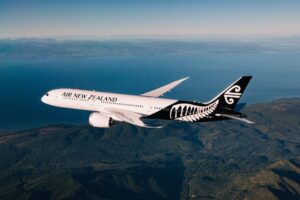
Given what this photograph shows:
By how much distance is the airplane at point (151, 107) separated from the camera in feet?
237

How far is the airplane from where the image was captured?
72.1 meters

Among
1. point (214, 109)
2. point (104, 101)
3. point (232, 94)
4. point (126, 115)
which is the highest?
point (232, 94)

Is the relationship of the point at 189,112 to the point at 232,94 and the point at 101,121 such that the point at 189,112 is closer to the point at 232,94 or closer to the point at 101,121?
the point at 232,94

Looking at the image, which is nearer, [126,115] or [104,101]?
[126,115]

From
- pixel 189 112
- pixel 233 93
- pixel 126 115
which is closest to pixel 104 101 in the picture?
pixel 126 115

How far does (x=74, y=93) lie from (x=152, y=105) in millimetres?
22492

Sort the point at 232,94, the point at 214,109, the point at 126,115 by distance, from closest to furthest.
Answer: the point at 232,94, the point at 214,109, the point at 126,115

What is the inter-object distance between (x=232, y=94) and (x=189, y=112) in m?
10.2

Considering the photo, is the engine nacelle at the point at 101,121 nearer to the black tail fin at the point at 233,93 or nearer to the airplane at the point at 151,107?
the airplane at the point at 151,107

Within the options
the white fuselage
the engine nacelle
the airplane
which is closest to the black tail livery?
the airplane

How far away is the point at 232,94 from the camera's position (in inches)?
2830

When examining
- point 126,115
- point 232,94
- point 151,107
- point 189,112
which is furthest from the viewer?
point 151,107

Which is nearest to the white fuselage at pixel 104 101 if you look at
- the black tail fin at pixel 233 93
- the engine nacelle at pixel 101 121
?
the engine nacelle at pixel 101 121

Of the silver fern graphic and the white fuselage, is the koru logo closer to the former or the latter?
the silver fern graphic
